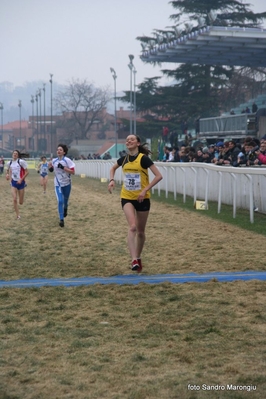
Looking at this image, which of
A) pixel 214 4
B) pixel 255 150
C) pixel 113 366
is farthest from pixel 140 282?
pixel 214 4

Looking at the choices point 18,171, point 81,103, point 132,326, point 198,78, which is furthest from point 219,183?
point 81,103

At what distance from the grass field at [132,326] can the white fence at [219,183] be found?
13.3ft

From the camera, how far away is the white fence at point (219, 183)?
1722 centimetres

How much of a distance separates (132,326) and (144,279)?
2694mm

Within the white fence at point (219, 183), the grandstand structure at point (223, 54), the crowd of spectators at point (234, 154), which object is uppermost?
the grandstand structure at point (223, 54)

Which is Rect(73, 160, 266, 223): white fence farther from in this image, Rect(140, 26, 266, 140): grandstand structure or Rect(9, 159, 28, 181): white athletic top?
Rect(140, 26, 266, 140): grandstand structure

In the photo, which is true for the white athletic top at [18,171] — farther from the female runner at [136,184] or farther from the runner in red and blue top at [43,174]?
the runner in red and blue top at [43,174]

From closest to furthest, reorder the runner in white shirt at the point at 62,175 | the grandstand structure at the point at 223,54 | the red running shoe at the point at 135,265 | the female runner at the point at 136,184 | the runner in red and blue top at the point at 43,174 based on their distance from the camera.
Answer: the red running shoe at the point at 135,265
the female runner at the point at 136,184
the runner in white shirt at the point at 62,175
the runner in red and blue top at the point at 43,174
the grandstand structure at the point at 223,54

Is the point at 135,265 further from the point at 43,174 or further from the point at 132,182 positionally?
the point at 43,174

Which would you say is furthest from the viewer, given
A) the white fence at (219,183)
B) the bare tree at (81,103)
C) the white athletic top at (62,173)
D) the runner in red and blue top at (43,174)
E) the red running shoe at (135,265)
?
the bare tree at (81,103)

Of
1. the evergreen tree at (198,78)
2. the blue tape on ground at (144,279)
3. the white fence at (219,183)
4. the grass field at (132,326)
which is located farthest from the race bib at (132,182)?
the evergreen tree at (198,78)

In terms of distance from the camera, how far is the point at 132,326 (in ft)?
22.3

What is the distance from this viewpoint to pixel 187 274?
31.7ft

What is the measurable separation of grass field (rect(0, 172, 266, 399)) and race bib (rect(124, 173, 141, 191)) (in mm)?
1076
